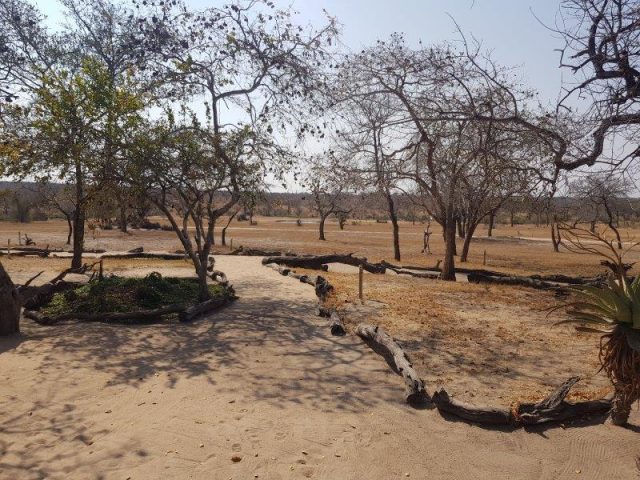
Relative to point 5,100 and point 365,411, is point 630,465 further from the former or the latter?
point 5,100

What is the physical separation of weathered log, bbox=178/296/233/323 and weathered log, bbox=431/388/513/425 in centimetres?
599

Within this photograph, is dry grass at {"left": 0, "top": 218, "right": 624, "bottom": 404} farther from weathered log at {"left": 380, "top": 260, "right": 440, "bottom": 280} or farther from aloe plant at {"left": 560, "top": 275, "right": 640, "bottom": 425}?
weathered log at {"left": 380, "top": 260, "right": 440, "bottom": 280}

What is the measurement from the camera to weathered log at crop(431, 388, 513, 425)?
527 cm

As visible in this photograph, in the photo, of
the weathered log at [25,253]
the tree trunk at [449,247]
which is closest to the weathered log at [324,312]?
the tree trunk at [449,247]

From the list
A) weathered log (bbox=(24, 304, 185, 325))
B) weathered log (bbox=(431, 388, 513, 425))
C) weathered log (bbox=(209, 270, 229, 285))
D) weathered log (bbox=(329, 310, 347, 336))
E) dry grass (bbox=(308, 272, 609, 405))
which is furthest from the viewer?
weathered log (bbox=(209, 270, 229, 285))

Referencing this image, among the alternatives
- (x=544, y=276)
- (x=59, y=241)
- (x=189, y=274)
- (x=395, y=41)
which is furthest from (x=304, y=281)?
(x=59, y=241)

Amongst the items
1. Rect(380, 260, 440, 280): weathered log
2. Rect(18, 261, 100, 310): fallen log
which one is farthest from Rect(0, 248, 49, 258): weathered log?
Rect(380, 260, 440, 280): weathered log

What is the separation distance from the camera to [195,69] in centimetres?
1238

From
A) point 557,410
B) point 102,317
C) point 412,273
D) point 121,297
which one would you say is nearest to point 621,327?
point 557,410

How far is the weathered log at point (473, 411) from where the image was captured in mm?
5266

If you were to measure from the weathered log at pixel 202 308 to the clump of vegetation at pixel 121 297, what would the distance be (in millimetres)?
335

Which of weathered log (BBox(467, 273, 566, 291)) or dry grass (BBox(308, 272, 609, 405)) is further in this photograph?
weathered log (BBox(467, 273, 566, 291))

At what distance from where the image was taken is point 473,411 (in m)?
5.39

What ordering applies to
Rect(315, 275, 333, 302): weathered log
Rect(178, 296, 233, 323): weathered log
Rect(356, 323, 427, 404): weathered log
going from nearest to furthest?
Rect(356, 323, 427, 404): weathered log → Rect(178, 296, 233, 323): weathered log → Rect(315, 275, 333, 302): weathered log
